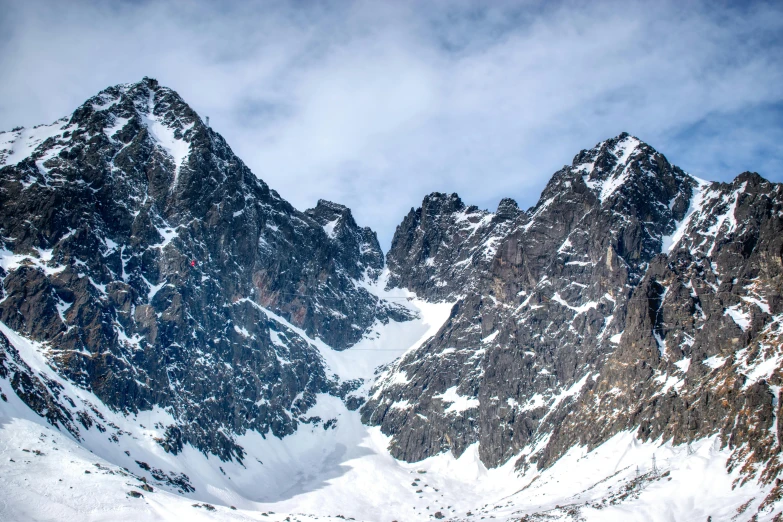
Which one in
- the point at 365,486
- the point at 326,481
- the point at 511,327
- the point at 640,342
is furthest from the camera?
the point at 511,327

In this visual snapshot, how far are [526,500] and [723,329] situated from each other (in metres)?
50.2

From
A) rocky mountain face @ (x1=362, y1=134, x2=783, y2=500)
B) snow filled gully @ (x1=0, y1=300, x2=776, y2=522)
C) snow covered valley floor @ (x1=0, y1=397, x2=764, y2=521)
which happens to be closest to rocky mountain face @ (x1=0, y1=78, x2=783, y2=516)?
rocky mountain face @ (x1=362, y1=134, x2=783, y2=500)

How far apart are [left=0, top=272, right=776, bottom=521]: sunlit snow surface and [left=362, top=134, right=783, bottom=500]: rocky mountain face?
543 cm

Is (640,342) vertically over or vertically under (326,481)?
over

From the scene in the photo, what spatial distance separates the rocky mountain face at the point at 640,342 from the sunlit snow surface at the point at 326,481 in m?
5.43

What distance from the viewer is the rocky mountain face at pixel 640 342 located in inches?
4498

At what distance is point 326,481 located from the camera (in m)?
173

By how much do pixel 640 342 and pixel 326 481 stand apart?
8478 cm

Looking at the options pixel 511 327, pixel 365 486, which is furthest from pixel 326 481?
pixel 511 327

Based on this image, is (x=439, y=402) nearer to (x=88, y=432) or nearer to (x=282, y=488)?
(x=282, y=488)

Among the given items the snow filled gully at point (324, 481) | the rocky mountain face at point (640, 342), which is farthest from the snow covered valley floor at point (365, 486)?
the rocky mountain face at point (640, 342)

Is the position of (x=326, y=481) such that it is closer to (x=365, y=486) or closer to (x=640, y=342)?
(x=365, y=486)

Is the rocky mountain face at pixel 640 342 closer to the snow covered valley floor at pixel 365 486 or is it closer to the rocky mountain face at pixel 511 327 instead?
the rocky mountain face at pixel 511 327

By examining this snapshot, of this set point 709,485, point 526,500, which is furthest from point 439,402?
point 709,485
